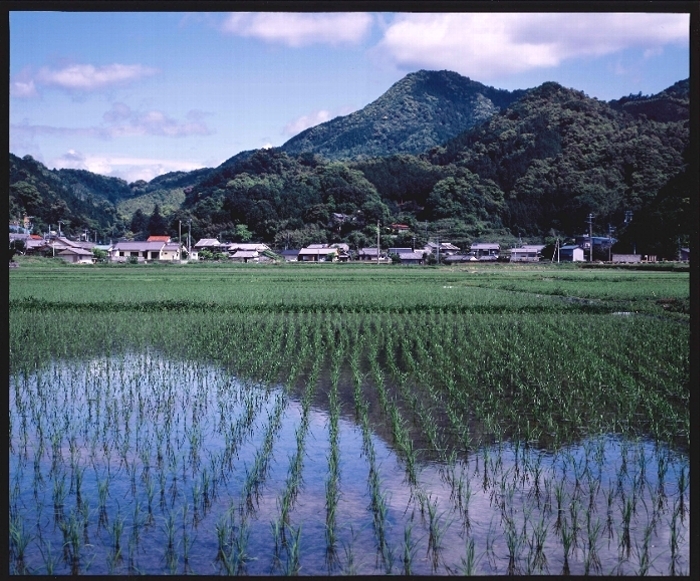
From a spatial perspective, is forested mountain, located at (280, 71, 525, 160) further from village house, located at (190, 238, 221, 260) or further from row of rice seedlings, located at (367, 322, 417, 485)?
row of rice seedlings, located at (367, 322, 417, 485)

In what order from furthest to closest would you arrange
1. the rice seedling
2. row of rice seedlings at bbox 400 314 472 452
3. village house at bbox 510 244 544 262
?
1. village house at bbox 510 244 544 262
2. row of rice seedlings at bbox 400 314 472 452
3. the rice seedling

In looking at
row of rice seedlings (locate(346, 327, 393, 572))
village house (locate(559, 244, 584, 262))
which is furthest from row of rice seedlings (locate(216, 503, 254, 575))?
village house (locate(559, 244, 584, 262))

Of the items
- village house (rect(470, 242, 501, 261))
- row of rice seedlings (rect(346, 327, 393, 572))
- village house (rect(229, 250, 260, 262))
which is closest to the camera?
row of rice seedlings (rect(346, 327, 393, 572))

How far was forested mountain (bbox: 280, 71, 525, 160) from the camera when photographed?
7069 centimetres

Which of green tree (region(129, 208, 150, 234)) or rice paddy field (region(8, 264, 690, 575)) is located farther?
green tree (region(129, 208, 150, 234))

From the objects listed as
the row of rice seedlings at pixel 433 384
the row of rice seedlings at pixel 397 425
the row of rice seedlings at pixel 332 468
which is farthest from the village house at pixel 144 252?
the row of rice seedlings at pixel 332 468

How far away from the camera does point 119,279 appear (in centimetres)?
2161

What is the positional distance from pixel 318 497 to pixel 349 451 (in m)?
0.88

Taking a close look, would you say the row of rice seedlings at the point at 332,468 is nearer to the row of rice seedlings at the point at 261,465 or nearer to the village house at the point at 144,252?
the row of rice seedlings at the point at 261,465

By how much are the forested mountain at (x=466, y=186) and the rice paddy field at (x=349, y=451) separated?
28390 millimetres

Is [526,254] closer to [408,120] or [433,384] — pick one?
[408,120]

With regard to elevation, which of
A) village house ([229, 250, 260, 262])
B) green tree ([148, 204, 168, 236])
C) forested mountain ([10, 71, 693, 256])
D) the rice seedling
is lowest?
the rice seedling

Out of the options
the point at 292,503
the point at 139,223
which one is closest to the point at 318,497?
the point at 292,503

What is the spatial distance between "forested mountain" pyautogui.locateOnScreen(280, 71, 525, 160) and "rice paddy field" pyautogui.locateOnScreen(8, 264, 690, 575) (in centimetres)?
5755
